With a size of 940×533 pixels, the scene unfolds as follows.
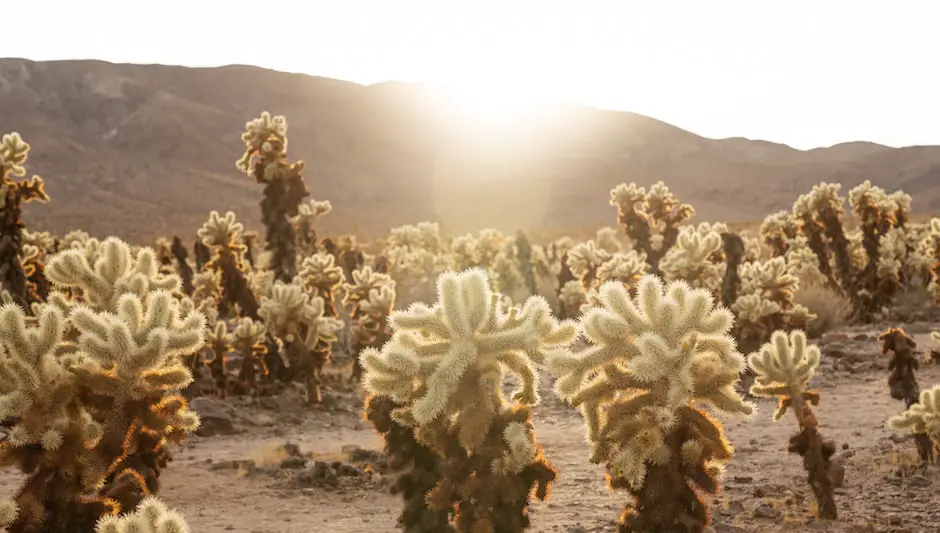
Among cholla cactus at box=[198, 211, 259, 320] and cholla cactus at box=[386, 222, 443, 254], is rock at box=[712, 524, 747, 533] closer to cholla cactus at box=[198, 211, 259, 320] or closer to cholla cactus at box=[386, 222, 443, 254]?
cholla cactus at box=[198, 211, 259, 320]

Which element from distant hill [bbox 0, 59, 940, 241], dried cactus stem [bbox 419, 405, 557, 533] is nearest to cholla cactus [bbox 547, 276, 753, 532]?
dried cactus stem [bbox 419, 405, 557, 533]

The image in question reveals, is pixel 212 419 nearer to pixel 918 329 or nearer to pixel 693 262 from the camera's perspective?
pixel 693 262

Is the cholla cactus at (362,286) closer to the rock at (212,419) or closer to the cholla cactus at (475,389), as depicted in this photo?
the rock at (212,419)

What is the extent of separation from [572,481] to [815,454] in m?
2.86

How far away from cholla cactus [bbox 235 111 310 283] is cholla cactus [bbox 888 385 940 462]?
Result: 41.6 ft

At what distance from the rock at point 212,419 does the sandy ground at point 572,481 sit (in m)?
0.04

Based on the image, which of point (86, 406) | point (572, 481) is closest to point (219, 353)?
point (572, 481)

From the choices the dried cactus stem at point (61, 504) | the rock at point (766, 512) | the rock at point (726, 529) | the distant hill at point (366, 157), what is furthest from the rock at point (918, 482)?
the distant hill at point (366, 157)

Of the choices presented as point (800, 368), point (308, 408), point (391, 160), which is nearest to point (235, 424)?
point (308, 408)

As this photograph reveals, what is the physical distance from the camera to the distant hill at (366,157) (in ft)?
312

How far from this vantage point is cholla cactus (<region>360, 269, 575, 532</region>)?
16.0 feet

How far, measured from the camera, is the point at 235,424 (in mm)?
12875

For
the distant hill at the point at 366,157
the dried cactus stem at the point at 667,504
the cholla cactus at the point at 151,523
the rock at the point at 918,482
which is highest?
the distant hill at the point at 366,157

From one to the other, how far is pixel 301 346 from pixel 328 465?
471 centimetres
